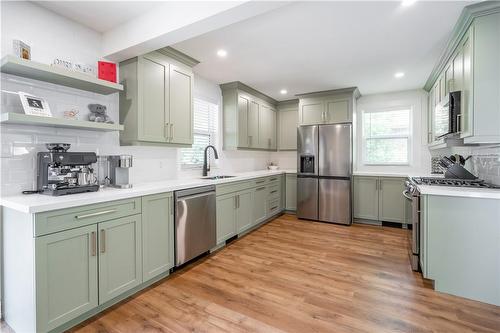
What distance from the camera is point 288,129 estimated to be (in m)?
5.58

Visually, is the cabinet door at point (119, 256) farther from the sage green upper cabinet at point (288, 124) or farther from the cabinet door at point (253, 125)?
the sage green upper cabinet at point (288, 124)

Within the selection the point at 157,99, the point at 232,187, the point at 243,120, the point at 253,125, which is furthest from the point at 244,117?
the point at 157,99

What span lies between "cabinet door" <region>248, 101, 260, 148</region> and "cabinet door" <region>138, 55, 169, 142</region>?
2011 millimetres

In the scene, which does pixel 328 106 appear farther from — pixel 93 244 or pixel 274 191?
pixel 93 244

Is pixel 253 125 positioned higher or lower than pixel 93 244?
higher

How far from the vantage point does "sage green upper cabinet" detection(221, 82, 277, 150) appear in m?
4.23

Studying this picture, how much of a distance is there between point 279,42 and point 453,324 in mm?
2984

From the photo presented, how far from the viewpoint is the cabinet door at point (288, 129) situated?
5512 millimetres

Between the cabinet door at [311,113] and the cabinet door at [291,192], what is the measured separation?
47.3 inches

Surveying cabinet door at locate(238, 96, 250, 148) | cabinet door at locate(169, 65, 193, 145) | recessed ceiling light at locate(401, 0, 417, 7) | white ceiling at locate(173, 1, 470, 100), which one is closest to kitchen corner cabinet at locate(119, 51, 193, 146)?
cabinet door at locate(169, 65, 193, 145)

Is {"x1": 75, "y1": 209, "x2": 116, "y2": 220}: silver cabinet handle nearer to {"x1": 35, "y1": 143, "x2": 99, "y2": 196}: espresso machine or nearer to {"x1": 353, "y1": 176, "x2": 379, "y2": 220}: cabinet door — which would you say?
{"x1": 35, "y1": 143, "x2": 99, "y2": 196}: espresso machine

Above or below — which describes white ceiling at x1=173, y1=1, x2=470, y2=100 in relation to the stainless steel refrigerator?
above

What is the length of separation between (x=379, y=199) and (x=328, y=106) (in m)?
1.97

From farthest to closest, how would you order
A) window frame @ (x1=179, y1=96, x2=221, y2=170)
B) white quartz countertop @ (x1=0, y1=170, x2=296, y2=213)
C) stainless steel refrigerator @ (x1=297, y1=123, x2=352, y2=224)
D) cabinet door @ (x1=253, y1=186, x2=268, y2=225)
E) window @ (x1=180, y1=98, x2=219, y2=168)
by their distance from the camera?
stainless steel refrigerator @ (x1=297, y1=123, x2=352, y2=224), cabinet door @ (x1=253, y1=186, x2=268, y2=225), window @ (x1=180, y1=98, x2=219, y2=168), window frame @ (x1=179, y1=96, x2=221, y2=170), white quartz countertop @ (x1=0, y1=170, x2=296, y2=213)
